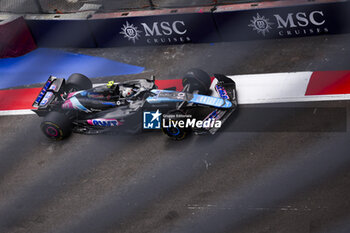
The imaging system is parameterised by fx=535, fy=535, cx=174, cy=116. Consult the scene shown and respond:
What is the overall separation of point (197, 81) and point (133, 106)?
168 centimetres

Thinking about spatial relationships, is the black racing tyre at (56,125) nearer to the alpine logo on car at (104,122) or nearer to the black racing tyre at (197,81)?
the alpine logo on car at (104,122)

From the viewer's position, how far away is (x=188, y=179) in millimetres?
10773

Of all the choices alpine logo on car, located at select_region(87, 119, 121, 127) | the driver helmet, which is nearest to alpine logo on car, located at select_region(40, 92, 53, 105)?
alpine logo on car, located at select_region(87, 119, 121, 127)

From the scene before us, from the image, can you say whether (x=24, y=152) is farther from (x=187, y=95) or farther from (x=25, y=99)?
(x=187, y=95)

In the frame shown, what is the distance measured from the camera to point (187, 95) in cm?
1185

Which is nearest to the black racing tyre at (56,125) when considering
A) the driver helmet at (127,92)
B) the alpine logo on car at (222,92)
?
the driver helmet at (127,92)

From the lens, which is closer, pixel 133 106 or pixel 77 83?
pixel 133 106

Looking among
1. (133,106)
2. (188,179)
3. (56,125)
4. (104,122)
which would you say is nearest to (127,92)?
(133,106)

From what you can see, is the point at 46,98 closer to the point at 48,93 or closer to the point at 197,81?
the point at 48,93

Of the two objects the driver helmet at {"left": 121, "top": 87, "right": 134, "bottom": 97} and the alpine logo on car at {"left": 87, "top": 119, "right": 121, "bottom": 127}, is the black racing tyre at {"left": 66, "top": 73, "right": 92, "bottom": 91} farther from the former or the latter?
the driver helmet at {"left": 121, "top": 87, "right": 134, "bottom": 97}

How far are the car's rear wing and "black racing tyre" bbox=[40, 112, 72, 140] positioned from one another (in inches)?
20.9

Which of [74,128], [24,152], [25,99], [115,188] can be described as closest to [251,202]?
[115,188]

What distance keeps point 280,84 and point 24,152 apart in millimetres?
6348

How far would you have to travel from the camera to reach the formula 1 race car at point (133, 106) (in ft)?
38.1
